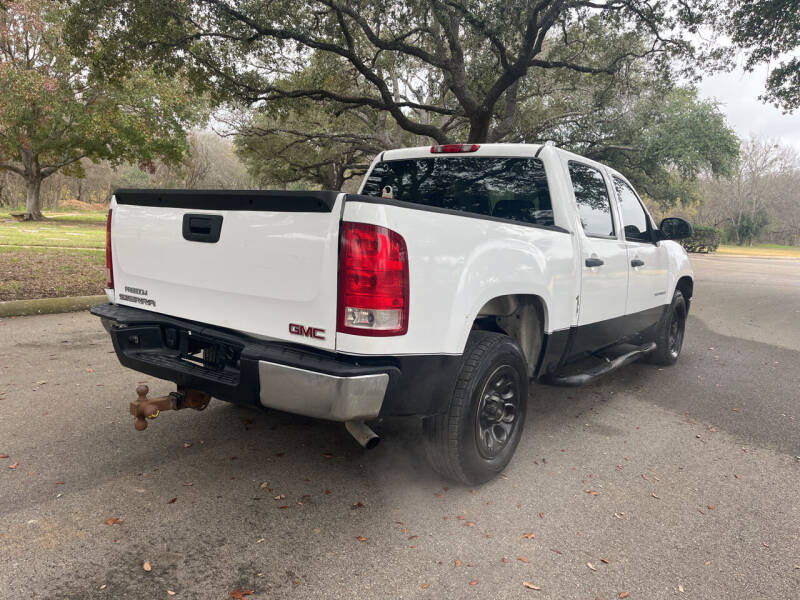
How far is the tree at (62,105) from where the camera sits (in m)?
25.1

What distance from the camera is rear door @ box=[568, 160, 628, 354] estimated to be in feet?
13.0

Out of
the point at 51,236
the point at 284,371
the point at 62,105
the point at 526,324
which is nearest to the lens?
the point at 284,371

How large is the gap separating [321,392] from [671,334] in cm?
515

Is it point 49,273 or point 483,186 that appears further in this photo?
point 49,273

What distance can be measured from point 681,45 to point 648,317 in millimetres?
13004

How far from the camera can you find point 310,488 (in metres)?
3.07

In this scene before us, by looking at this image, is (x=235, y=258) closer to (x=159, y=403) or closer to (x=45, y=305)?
(x=159, y=403)

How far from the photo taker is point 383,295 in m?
2.42

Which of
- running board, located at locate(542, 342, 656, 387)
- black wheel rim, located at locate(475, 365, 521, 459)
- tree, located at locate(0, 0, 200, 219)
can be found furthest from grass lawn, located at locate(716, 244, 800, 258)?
black wheel rim, located at locate(475, 365, 521, 459)

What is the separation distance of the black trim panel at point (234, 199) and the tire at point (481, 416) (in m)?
1.17

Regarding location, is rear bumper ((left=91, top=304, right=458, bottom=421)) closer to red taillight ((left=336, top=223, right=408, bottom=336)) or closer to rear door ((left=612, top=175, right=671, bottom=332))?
red taillight ((left=336, top=223, right=408, bottom=336))

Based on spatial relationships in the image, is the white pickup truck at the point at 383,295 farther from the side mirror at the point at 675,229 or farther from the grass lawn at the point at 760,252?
the grass lawn at the point at 760,252

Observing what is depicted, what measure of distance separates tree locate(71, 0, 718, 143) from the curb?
26.5 feet

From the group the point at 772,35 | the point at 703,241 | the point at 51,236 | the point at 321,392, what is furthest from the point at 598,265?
the point at 703,241
